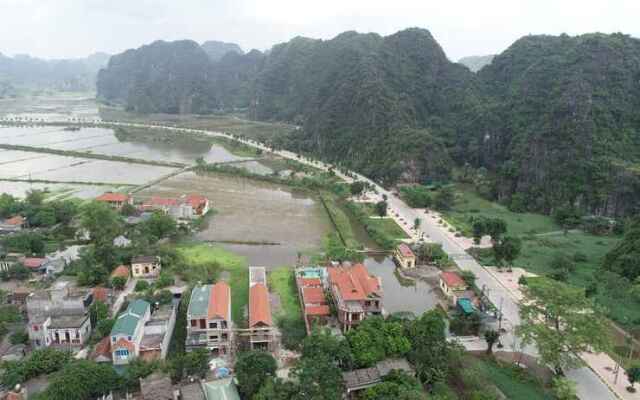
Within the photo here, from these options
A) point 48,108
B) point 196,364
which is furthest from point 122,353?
point 48,108

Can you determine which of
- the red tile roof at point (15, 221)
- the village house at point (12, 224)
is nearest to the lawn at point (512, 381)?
the village house at point (12, 224)

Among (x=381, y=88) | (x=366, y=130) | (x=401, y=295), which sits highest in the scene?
(x=381, y=88)

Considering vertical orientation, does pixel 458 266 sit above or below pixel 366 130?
below

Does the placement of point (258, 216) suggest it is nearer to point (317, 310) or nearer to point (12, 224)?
point (317, 310)

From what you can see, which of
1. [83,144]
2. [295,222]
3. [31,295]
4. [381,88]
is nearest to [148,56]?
[83,144]

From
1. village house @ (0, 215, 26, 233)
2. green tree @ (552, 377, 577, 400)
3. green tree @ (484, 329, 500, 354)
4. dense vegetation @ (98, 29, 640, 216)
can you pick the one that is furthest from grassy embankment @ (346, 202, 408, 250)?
village house @ (0, 215, 26, 233)

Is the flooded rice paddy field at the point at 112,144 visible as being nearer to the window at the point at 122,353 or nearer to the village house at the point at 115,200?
the village house at the point at 115,200

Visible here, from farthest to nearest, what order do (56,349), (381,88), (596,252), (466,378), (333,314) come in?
(381,88) < (596,252) < (333,314) < (56,349) < (466,378)

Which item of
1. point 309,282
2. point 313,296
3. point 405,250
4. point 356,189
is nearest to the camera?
point 313,296

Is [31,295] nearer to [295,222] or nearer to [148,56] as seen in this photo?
[295,222]
